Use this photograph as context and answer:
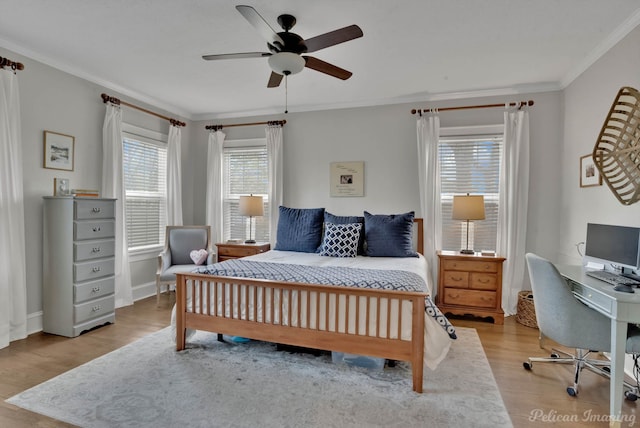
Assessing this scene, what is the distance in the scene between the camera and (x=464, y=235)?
13.3ft

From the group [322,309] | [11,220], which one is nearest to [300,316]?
[322,309]

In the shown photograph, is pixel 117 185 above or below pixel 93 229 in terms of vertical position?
above

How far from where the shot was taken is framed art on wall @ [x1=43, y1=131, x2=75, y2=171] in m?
3.19

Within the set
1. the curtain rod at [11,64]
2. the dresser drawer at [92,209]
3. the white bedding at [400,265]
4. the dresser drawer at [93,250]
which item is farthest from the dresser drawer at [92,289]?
the curtain rod at [11,64]

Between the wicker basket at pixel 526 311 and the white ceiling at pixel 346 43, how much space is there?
2.29 meters

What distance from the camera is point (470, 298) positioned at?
3.65 m

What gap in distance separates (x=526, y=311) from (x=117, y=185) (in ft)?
15.2

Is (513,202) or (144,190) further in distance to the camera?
(144,190)

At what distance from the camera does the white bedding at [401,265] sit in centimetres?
222

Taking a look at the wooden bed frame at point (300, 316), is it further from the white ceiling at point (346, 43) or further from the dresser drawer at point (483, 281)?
the white ceiling at point (346, 43)

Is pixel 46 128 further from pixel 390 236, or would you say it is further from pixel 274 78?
pixel 390 236

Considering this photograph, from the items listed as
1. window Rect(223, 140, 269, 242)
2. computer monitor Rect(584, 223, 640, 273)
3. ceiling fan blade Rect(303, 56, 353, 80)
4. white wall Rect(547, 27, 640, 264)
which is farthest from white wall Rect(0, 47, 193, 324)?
white wall Rect(547, 27, 640, 264)

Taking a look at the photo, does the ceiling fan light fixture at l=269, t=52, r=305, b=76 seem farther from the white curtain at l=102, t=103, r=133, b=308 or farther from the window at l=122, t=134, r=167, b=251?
the window at l=122, t=134, r=167, b=251

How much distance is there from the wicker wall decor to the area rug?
1642 mm
